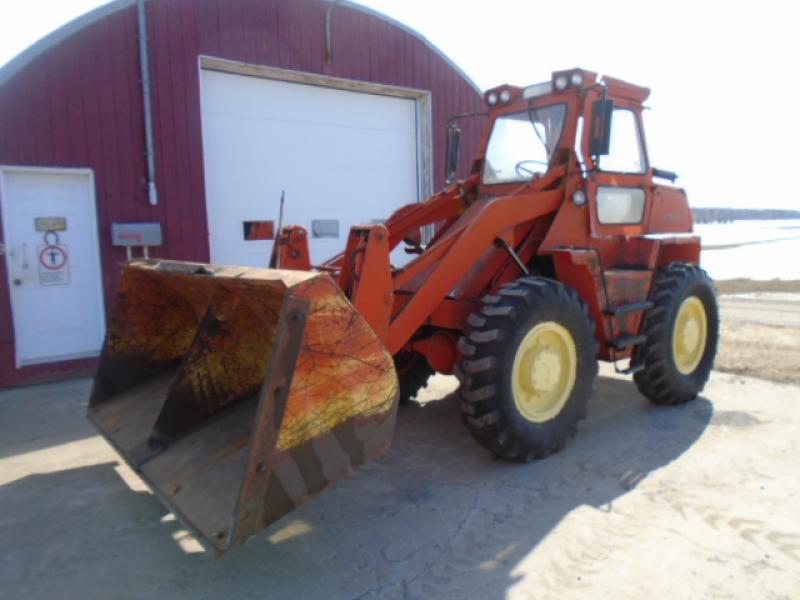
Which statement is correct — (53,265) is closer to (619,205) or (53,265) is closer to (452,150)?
(452,150)

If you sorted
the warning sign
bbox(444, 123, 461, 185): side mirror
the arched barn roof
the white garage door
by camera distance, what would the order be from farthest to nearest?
the white garage door, the warning sign, the arched barn roof, bbox(444, 123, 461, 185): side mirror

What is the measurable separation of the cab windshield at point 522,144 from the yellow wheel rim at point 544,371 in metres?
1.46

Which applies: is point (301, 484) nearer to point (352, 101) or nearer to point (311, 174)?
point (311, 174)

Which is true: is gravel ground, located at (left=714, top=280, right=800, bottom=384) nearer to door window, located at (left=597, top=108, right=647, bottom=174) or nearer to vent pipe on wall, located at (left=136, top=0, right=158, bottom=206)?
door window, located at (left=597, top=108, right=647, bottom=174)

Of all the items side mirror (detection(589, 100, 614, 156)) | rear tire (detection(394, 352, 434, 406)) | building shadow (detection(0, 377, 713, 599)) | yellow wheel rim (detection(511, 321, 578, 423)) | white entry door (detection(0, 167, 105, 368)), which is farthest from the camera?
white entry door (detection(0, 167, 105, 368))

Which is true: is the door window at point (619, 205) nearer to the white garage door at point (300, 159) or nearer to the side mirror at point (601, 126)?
the side mirror at point (601, 126)

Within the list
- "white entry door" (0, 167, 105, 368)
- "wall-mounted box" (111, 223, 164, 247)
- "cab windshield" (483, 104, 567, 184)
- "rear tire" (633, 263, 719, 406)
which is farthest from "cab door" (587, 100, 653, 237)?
"white entry door" (0, 167, 105, 368)

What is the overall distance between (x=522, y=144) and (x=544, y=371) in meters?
2.07

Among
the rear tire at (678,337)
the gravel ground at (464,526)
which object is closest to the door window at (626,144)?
the rear tire at (678,337)

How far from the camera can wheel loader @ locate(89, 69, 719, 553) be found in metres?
2.74

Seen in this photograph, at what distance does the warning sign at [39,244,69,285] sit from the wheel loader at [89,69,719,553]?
10.5ft

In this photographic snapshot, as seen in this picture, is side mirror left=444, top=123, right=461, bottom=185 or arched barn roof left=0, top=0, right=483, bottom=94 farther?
arched barn roof left=0, top=0, right=483, bottom=94

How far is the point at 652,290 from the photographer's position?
5164 millimetres

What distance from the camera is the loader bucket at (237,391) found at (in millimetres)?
2605
